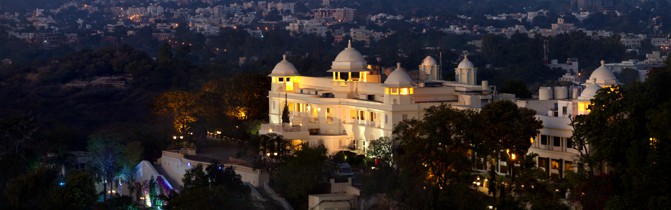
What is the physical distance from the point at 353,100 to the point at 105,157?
566cm

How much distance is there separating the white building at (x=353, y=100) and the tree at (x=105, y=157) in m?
3.42

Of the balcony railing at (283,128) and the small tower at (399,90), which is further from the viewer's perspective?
the balcony railing at (283,128)

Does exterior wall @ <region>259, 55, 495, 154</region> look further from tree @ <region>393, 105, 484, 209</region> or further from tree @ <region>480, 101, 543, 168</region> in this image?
tree @ <region>480, 101, 543, 168</region>

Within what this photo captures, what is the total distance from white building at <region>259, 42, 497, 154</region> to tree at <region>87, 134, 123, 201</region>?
3423 mm

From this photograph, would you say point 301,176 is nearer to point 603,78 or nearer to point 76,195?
point 76,195

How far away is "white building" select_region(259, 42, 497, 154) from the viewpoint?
3419 cm

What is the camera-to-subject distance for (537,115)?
102 feet

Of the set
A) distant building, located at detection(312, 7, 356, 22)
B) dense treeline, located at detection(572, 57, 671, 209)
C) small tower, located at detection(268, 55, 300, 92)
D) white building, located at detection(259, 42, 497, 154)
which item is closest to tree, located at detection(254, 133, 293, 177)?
white building, located at detection(259, 42, 497, 154)

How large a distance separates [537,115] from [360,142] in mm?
5344

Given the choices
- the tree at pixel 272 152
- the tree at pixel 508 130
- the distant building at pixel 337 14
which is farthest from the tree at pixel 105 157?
the distant building at pixel 337 14

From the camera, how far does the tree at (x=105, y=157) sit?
36062 mm

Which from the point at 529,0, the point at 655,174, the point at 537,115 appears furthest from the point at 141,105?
the point at 529,0

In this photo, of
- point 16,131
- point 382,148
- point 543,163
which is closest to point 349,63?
point 382,148

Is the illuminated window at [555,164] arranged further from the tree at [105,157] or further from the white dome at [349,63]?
the tree at [105,157]
